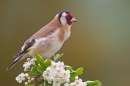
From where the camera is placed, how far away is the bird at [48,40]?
2051 mm

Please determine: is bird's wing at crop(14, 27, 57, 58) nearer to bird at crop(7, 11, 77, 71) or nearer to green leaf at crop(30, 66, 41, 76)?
bird at crop(7, 11, 77, 71)

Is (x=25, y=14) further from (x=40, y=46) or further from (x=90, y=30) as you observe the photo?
→ (x=40, y=46)

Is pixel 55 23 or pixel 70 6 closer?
pixel 55 23

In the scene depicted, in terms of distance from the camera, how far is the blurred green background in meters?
4.68

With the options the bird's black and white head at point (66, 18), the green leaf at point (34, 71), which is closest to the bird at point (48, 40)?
the bird's black and white head at point (66, 18)

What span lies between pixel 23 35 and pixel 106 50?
0.96 m

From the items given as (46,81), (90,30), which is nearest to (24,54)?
(46,81)

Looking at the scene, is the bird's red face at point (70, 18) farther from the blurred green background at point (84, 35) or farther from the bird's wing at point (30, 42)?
the blurred green background at point (84, 35)

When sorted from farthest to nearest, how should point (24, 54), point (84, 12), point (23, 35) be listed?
point (84, 12)
point (23, 35)
point (24, 54)

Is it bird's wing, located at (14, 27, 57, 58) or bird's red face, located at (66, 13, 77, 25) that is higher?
bird's red face, located at (66, 13, 77, 25)

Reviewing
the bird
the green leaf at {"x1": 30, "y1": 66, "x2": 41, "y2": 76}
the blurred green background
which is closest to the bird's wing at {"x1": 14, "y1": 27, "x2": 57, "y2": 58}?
the bird

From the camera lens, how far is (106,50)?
16.3 ft

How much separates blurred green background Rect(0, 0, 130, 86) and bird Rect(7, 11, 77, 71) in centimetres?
222

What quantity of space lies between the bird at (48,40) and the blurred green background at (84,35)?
222 centimetres
